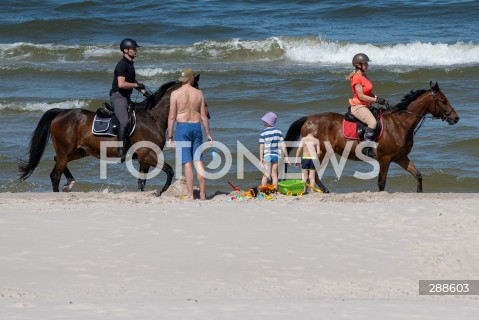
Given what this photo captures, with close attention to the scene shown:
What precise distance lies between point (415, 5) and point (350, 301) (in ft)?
98.5

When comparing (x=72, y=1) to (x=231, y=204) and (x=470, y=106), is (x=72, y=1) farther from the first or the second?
(x=231, y=204)

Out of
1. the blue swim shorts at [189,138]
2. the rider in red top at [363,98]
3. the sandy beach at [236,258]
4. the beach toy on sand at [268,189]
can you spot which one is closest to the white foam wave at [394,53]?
the rider in red top at [363,98]

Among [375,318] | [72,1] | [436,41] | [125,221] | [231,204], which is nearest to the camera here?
[375,318]

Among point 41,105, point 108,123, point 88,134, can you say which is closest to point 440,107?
point 108,123

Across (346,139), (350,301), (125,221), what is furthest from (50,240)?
(346,139)

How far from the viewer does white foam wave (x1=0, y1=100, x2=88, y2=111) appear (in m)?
23.2

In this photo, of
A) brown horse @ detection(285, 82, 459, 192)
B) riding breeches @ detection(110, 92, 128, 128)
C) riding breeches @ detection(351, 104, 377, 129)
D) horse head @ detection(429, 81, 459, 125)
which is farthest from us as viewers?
horse head @ detection(429, 81, 459, 125)

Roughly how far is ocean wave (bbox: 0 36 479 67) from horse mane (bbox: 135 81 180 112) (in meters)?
16.3

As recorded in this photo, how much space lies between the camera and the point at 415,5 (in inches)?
1458

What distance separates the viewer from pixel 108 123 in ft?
45.6

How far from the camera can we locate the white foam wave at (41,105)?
2316 cm

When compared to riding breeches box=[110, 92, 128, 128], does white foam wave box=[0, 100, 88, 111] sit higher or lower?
lower

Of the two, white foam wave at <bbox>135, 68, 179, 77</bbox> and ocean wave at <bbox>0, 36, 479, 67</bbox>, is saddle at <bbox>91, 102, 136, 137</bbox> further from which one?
ocean wave at <bbox>0, 36, 479, 67</bbox>

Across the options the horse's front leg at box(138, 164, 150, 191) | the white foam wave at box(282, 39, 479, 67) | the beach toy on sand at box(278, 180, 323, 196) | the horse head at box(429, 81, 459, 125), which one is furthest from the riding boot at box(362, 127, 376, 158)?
the white foam wave at box(282, 39, 479, 67)
